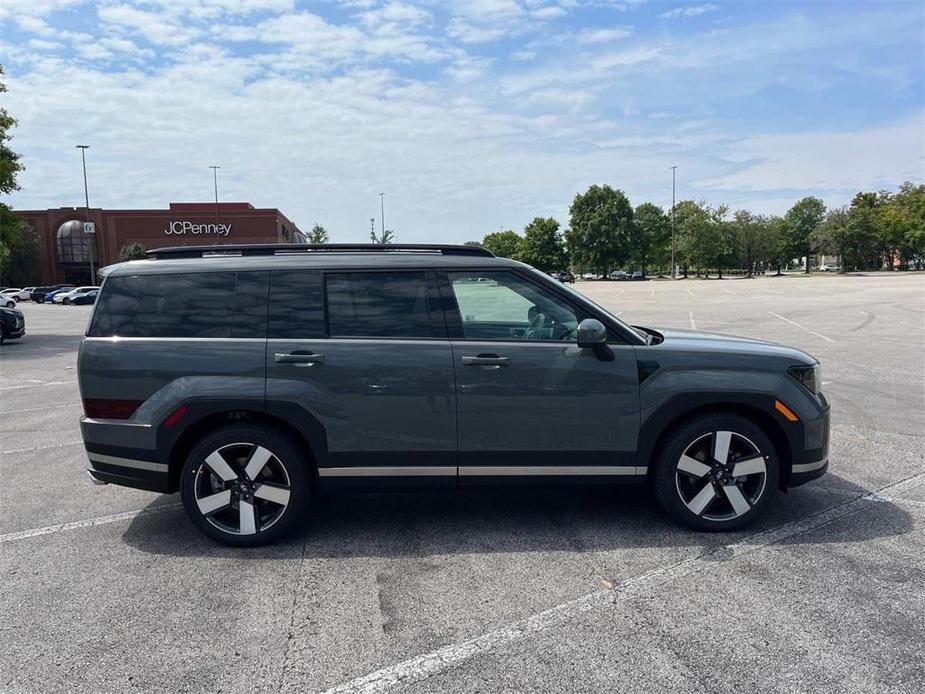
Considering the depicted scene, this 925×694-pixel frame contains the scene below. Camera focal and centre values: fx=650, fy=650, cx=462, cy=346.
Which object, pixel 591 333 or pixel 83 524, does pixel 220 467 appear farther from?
pixel 591 333

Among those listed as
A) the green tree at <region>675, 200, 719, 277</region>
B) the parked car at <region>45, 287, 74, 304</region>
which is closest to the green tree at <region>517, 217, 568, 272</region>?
the green tree at <region>675, 200, 719, 277</region>

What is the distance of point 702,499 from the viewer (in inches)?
165

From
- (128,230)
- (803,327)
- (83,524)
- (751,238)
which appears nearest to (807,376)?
(83,524)

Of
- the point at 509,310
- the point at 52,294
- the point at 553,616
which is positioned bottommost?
the point at 553,616

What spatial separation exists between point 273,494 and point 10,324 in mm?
18844

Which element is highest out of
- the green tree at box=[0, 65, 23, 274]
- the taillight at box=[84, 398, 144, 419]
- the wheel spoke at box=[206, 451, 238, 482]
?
the green tree at box=[0, 65, 23, 274]

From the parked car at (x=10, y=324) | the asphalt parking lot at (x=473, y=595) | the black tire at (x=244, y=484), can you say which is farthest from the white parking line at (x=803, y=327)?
the parked car at (x=10, y=324)

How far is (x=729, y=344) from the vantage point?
4379 millimetres

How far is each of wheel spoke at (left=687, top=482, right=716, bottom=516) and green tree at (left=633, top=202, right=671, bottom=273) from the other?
9123cm

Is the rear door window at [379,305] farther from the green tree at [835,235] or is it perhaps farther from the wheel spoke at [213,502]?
the green tree at [835,235]

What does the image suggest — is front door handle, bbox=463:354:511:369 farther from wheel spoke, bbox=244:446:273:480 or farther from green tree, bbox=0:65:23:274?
green tree, bbox=0:65:23:274

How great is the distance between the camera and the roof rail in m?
4.30

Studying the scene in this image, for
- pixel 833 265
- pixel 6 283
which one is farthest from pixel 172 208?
pixel 833 265

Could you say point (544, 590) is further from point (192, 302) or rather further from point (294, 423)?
point (192, 302)
